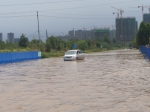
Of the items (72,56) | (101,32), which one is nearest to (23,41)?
(72,56)

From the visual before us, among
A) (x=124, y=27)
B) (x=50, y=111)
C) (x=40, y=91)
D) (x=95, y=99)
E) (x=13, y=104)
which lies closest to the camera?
(x=50, y=111)

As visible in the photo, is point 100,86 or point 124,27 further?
point 124,27

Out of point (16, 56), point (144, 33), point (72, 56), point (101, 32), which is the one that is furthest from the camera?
point (101, 32)

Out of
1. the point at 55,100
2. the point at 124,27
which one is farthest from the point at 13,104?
the point at 124,27

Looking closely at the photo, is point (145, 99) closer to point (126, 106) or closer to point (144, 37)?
point (126, 106)

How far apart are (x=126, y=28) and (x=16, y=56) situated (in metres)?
148

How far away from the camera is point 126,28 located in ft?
609

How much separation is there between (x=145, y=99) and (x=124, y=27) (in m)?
176

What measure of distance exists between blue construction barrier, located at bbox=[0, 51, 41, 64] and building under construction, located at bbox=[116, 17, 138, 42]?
5355 inches

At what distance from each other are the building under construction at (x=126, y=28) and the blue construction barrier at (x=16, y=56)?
13601 centimetres

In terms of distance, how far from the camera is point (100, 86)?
15125 mm

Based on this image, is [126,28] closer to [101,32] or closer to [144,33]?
[101,32]

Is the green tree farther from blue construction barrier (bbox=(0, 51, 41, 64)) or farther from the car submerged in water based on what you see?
the car submerged in water

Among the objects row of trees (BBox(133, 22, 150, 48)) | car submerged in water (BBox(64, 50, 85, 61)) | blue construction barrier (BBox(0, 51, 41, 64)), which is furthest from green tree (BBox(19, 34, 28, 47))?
car submerged in water (BBox(64, 50, 85, 61))
